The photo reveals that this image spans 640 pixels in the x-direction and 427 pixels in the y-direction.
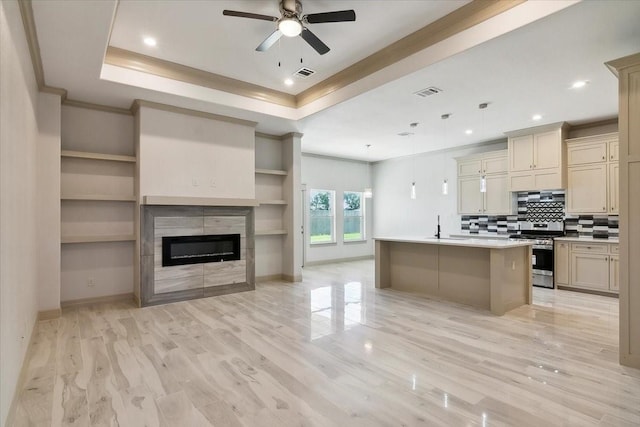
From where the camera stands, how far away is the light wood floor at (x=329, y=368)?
2189 millimetres

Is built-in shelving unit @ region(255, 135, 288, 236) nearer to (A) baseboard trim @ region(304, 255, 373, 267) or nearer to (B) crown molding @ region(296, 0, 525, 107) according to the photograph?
(B) crown molding @ region(296, 0, 525, 107)

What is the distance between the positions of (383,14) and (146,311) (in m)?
4.70

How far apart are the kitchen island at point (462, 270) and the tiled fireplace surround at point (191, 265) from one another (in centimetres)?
237

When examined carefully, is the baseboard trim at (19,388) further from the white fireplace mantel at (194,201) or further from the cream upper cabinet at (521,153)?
the cream upper cabinet at (521,153)

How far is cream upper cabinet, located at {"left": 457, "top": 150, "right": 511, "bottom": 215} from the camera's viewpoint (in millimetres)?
6875

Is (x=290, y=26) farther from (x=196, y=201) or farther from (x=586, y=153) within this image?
(x=586, y=153)

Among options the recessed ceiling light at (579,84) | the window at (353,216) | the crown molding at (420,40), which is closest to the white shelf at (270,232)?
the crown molding at (420,40)

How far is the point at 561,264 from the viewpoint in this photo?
582 cm

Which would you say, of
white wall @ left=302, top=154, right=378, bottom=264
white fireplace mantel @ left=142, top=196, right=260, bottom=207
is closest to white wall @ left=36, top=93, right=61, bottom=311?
white fireplace mantel @ left=142, top=196, right=260, bottom=207

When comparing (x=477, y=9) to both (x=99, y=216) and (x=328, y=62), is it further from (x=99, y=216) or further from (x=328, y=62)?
(x=99, y=216)

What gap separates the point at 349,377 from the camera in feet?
8.79

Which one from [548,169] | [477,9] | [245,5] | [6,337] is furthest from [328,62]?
[548,169]

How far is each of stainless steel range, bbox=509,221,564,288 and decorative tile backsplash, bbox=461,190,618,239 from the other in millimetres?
137

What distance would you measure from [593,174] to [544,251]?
1.54 metres
